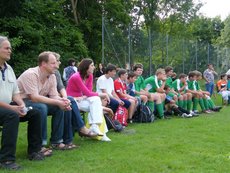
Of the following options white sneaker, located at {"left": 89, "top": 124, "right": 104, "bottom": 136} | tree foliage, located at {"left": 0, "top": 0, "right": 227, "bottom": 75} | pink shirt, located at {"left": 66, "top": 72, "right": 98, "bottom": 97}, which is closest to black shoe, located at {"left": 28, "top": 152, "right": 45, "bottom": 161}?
white sneaker, located at {"left": 89, "top": 124, "right": 104, "bottom": 136}

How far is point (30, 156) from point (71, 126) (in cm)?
100

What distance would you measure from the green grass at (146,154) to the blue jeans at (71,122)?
0.27 meters

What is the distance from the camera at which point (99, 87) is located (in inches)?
308

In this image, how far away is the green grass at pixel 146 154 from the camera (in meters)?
4.42

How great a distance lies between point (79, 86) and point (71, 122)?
0.68 m

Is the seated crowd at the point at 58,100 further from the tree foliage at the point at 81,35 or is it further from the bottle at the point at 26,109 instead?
the tree foliage at the point at 81,35

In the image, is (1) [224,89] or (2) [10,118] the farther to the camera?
(1) [224,89]

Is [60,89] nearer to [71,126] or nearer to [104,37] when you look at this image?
[71,126]

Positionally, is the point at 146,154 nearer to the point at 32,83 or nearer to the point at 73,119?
the point at 73,119

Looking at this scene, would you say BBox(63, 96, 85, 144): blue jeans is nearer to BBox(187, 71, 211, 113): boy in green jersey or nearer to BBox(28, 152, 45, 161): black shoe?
BBox(28, 152, 45, 161): black shoe

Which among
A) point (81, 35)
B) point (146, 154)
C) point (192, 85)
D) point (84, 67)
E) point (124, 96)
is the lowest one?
point (146, 154)

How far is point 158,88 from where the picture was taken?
31.2 ft

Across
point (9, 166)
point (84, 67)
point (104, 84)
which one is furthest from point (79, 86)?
point (9, 166)

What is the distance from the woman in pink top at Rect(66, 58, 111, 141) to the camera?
19.9ft
